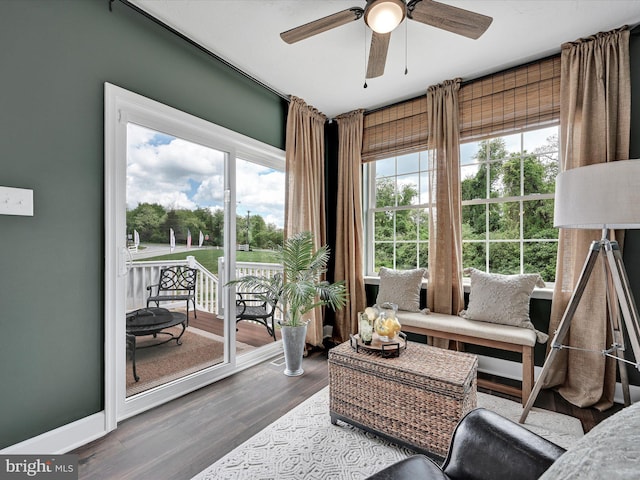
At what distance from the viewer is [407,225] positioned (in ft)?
11.4

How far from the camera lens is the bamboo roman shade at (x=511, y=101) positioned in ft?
8.18

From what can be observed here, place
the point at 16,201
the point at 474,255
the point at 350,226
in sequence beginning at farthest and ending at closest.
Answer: the point at 350,226
the point at 474,255
the point at 16,201

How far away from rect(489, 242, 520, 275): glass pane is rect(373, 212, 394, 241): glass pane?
3.50 ft

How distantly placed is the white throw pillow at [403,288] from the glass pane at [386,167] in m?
1.23

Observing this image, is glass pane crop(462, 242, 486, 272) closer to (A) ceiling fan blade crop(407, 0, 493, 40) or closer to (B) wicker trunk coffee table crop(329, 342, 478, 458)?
(B) wicker trunk coffee table crop(329, 342, 478, 458)

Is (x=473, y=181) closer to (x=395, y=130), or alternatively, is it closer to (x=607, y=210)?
(x=395, y=130)

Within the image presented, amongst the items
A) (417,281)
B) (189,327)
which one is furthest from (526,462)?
(189,327)

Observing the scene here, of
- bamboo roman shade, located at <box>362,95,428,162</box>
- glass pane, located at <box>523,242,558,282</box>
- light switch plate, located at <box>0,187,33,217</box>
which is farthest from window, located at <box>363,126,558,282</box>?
light switch plate, located at <box>0,187,33,217</box>

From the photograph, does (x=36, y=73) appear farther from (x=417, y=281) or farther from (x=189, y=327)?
(x=417, y=281)

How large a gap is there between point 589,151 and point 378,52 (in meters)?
1.77

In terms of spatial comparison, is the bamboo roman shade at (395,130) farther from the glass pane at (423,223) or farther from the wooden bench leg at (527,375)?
the wooden bench leg at (527,375)

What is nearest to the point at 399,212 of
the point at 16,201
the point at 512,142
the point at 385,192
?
the point at 385,192

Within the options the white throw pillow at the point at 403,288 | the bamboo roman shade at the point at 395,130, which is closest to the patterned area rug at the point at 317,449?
the white throw pillow at the point at 403,288

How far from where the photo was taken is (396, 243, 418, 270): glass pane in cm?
341
